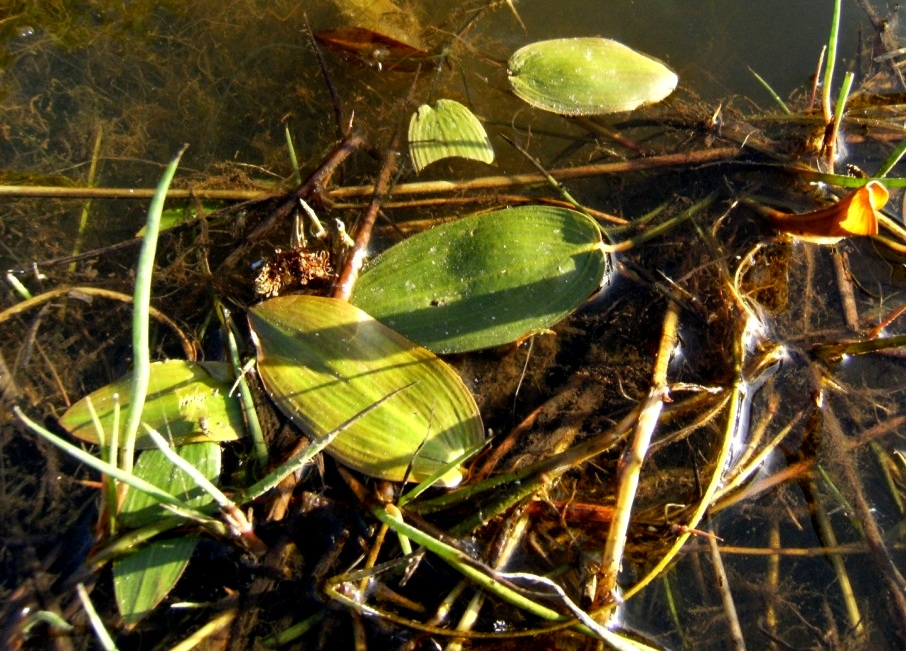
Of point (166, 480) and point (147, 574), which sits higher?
point (166, 480)

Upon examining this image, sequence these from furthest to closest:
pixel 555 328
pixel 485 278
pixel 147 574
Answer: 1. pixel 555 328
2. pixel 485 278
3. pixel 147 574

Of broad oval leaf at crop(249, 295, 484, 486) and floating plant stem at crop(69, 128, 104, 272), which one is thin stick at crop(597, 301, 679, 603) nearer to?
broad oval leaf at crop(249, 295, 484, 486)

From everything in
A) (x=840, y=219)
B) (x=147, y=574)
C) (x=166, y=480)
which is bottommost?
(x=147, y=574)

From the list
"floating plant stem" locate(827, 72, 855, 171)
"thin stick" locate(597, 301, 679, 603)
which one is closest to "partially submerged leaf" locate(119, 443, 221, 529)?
"thin stick" locate(597, 301, 679, 603)

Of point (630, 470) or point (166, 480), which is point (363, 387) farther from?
point (630, 470)

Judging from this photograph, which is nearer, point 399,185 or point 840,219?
point 840,219

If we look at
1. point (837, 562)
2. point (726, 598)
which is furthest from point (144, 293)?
point (837, 562)

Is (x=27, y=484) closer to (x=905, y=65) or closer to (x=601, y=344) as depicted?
(x=601, y=344)
